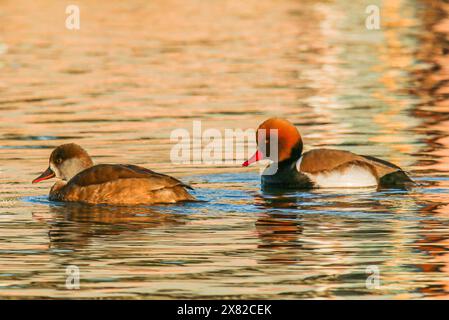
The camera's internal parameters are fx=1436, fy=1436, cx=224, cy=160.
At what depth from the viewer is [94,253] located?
1343cm

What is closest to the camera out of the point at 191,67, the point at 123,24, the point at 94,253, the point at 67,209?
the point at 94,253

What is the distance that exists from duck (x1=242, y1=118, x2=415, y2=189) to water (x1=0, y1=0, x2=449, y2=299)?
0.71 feet

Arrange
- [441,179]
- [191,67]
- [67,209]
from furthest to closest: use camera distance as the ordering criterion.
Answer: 1. [191,67]
2. [441,179]
3. [67,209]

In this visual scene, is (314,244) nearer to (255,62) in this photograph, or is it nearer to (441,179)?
(441,179)

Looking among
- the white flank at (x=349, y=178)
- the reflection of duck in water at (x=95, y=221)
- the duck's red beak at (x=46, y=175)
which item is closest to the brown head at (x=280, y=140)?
the white flank at (x=349, y=178)

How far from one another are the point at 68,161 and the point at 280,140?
9.30 feet

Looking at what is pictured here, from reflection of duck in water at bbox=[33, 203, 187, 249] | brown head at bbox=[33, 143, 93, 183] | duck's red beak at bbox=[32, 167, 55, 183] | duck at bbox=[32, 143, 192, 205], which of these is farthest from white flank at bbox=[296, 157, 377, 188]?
duck's red beak at bbox=[32, 167, 55, 183]

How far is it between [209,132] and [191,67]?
10910mm

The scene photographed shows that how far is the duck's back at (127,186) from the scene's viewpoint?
52.0ft

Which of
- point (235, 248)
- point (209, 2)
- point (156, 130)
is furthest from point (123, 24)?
point (235, 248)

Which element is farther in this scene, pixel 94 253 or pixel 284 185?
pixel 284 185

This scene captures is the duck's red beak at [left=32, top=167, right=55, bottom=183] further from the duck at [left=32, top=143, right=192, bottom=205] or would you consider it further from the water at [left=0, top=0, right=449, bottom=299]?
the duck at [left=32, top=143, right=192, bottom=205]

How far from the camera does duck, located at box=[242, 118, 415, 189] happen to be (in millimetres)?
17156

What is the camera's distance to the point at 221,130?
22.4 m
